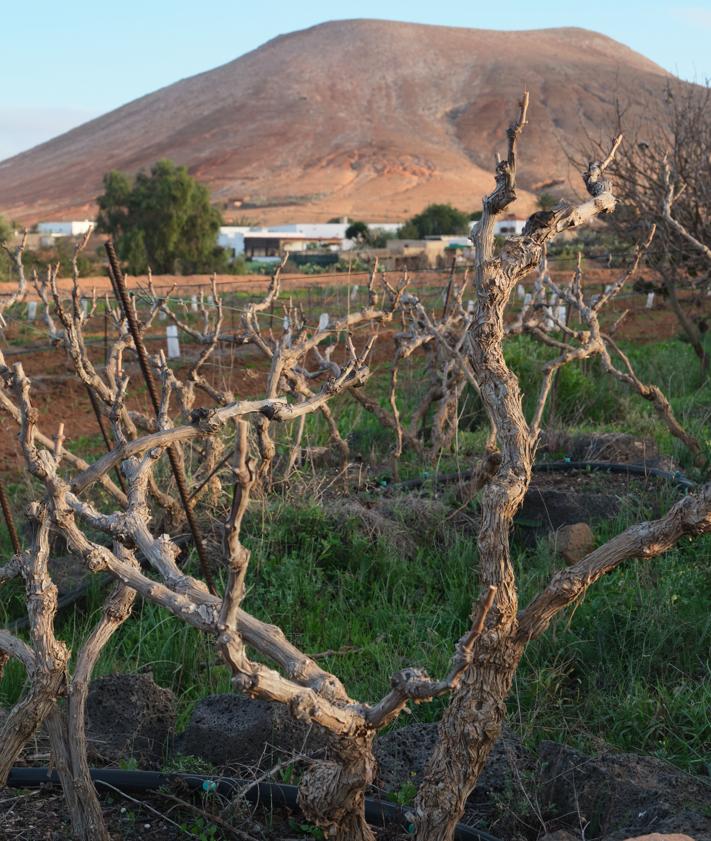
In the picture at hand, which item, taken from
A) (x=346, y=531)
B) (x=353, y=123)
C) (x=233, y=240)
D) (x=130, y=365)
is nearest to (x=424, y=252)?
(x=233, y=240)

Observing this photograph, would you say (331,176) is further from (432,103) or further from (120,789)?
(120,789)

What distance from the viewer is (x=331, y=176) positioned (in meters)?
107

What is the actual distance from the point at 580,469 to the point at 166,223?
3118 cm

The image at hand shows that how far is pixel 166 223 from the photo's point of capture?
36062mm

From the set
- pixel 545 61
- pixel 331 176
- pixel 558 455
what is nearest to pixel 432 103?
pixel 545 61

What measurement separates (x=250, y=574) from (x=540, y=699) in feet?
6.00

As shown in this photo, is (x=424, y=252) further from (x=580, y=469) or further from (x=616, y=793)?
(x=616, y=793)

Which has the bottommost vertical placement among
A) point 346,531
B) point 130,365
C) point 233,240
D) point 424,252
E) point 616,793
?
point 424,252

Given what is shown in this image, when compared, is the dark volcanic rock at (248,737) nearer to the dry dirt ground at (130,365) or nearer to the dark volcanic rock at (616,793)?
the dark volcanic rock at (616,793)

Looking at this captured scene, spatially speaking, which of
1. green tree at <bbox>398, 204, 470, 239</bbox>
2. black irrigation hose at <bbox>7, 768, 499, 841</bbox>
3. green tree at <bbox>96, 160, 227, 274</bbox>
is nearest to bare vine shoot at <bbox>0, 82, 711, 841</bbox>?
black irrigation hose at <bbox>7, 768, 499, 841</bbox>

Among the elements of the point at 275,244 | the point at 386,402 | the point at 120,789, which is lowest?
the point at 275,244

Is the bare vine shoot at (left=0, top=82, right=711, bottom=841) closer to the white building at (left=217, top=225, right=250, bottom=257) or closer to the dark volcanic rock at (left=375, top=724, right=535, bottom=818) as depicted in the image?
the dark volcanic rock at (left=375, top=724, right=535, bottom=818)

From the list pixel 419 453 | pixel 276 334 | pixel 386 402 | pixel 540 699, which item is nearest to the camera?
pixel 540 699

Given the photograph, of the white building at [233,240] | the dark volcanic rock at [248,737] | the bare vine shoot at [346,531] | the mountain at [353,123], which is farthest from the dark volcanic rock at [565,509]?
the mountain at [353,123]
